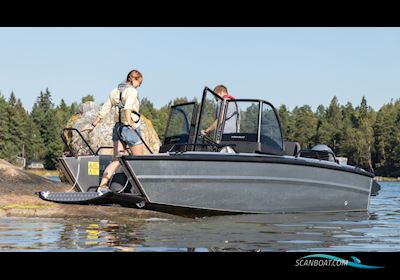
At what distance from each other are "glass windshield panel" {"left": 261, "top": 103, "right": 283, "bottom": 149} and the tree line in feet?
284

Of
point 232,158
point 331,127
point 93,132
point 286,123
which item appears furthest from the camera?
point 286,123

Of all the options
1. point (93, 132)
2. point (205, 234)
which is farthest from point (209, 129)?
point (93, 132)

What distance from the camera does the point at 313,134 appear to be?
116250 mm

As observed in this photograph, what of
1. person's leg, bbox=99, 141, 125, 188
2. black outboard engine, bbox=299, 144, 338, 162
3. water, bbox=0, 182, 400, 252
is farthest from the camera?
black outboard engine, bbox=299, 144, 338, 162

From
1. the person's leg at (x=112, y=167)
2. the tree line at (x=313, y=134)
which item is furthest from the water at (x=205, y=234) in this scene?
the tree line at (x=313, y=134)

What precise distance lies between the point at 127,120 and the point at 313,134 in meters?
108

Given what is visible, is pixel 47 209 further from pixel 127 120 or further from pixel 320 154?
pixel 320 154

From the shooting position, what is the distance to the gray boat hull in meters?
9.91

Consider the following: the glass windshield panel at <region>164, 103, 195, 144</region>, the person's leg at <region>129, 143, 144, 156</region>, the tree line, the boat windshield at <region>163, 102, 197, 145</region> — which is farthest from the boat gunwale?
the tree line

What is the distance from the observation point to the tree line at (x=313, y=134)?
339 feet

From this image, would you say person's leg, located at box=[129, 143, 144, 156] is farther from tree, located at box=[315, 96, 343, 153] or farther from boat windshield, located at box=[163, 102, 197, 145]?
tree, located at box=[315, 96, 343, 153]

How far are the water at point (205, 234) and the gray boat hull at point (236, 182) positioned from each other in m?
0.24
